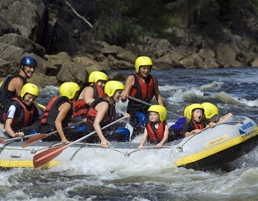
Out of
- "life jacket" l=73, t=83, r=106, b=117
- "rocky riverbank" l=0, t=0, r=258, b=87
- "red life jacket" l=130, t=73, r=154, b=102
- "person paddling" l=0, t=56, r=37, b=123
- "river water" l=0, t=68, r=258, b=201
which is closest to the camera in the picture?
"river water" l=0, t=68, r=258, b=201

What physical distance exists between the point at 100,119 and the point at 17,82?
1.70m

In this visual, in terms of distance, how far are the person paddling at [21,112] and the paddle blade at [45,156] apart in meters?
0.68

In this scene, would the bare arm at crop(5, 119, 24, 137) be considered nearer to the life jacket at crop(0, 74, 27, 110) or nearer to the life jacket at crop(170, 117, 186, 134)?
the life jacket at crop(0, 74, 27, 110)

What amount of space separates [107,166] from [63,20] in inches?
1150

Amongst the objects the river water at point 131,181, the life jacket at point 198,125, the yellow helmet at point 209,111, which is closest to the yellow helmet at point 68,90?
the river water at point 131,181

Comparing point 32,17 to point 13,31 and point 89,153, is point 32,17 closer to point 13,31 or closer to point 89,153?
point 13,31

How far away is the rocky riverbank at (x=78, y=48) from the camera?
20.2 m

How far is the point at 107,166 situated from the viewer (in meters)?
7.68

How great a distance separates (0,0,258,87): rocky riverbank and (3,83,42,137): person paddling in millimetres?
10718

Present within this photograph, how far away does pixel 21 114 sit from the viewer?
8344 mm

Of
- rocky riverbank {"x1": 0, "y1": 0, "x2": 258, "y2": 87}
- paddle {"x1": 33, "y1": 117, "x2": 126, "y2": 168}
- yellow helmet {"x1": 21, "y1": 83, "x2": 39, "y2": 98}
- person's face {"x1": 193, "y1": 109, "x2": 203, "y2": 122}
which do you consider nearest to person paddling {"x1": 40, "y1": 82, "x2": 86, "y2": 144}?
paddle {"x1": 33, "y1": 117, "x2": 126, "y2": 168}

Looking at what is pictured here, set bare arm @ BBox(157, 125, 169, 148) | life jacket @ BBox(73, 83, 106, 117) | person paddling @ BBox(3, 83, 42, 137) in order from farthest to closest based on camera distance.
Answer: life jacket @ BBox(73, 83, 106, 117) < person paddling @ BBox(3, 83, 42, 137) < bare arm @ BBox(157, 125, 169, 148)

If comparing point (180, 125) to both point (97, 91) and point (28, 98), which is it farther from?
point (28, 98)

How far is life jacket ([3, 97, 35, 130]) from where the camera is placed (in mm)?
8234
